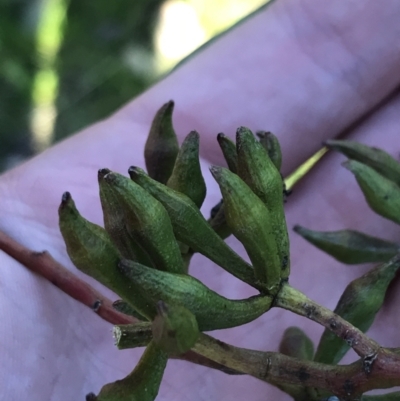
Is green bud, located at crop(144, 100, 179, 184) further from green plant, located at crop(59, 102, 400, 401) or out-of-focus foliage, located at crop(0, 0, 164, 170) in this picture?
out-of-focus foliage, located at crop(0, 0, 164, 170)

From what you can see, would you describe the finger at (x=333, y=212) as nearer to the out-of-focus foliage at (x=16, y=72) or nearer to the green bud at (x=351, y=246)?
the green bud at (x=351, y=246)

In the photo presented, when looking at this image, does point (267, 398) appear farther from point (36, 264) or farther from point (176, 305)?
point (176, 305)

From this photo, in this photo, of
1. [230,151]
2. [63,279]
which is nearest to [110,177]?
[230,151]

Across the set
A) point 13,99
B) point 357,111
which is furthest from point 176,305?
point 13,99

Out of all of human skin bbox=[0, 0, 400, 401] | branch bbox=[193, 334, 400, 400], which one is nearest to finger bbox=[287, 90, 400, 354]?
human skin bbox=[0, 0, 400, 401]

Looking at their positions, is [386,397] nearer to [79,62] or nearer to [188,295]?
[188,295]

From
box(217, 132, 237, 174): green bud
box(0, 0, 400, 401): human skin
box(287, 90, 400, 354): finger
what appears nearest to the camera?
box(217, 132, 237, 174): green bud

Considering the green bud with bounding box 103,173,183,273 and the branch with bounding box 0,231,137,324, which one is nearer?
the green bud with bounding box 103,173,183,273

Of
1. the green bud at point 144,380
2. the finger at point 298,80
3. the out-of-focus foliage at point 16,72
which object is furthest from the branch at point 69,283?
the out-of-focus foliage at point 16,72
